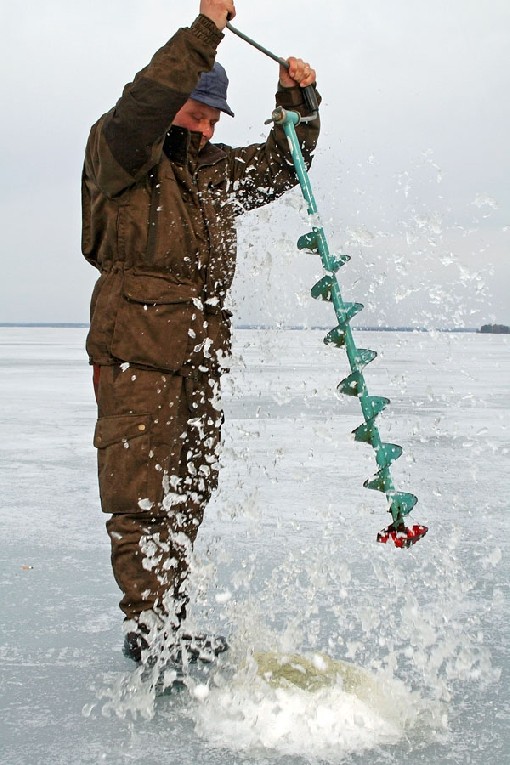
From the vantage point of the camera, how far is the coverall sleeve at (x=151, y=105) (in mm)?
2227

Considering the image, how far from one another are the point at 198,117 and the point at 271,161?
12.8 inches

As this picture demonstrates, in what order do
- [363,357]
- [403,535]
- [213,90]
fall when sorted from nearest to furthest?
1. [403,535]
2. [363,357]
3. [213,90]

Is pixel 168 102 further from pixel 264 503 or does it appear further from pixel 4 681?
pixel 264 503

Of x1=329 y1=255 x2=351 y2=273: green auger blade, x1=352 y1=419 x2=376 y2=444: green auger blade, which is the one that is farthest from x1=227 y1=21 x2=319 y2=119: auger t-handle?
x1=352 y1=419 x2=376 y2=444: green auger blade

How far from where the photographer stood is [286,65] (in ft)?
8.73

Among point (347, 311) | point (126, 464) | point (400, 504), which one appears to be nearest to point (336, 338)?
point (347, 311)

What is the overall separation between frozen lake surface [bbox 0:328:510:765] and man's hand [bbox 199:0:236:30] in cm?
87

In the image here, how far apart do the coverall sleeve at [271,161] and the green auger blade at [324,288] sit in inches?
26.6

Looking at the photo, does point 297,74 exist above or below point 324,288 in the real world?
above

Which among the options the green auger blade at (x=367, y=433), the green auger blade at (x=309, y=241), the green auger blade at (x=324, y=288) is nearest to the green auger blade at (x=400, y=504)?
the green auger blade at (x=367, y=433)

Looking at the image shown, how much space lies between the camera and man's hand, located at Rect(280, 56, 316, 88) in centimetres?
271

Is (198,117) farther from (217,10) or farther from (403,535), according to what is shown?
(403,535)

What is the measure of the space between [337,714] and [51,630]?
95cm

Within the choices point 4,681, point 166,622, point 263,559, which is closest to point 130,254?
point 166,622
